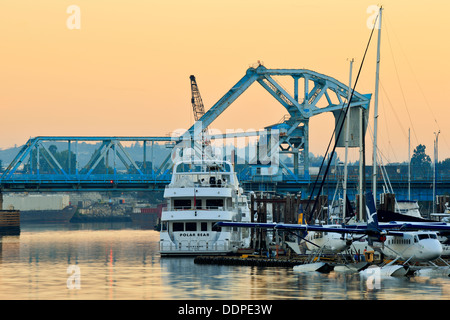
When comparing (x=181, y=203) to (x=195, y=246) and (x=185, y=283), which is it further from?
(x=185, y=283)

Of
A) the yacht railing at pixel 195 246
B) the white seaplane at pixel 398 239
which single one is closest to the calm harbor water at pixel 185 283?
the yacht railing at pixel 195 246

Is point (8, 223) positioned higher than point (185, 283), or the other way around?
point (8, 223)

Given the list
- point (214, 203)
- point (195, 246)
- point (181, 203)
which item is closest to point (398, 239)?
point (195, 246)

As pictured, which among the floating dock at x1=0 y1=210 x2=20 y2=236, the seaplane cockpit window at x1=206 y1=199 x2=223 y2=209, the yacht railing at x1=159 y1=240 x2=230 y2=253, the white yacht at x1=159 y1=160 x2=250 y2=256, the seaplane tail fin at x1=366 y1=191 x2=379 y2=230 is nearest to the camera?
the seaplane tail fin at x1=366 y1=191 x2=379 y2=230

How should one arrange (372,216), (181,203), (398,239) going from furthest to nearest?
(181,203) → (398,239) → (372,216)

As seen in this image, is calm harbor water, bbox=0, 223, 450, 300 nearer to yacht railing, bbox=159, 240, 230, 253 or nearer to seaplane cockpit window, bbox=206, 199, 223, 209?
yacht railing, bbox=159, 240, 230, 253

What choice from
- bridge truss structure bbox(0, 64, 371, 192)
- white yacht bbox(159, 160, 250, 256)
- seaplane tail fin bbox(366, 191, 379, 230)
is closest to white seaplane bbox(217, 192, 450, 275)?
seaplane tail fin bbox(366, 191, 379, 230)

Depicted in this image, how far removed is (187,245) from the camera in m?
74.6

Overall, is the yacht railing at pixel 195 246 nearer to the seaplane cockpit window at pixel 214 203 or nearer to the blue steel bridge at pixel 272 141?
the seaplane cockpit window at pixel 214 203

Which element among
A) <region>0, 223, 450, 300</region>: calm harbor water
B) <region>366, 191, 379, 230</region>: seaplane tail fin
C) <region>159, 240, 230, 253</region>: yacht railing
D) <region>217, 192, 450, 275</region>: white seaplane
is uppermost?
<region>366, 191, 379, 230</region>: seaplane tail fin
